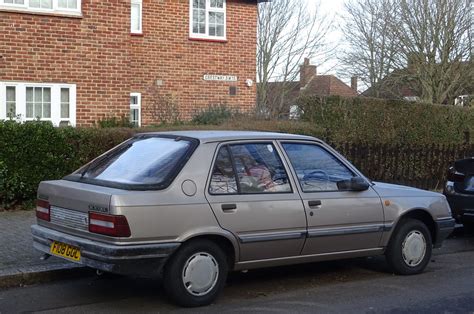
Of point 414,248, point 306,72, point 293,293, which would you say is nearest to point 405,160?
point 414,248

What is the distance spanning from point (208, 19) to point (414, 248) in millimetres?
12095

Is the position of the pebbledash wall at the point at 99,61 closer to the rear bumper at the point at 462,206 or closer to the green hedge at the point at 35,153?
the green hedge at the point at 35,153

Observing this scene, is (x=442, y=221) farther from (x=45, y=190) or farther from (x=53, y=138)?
(x=53, y=138)

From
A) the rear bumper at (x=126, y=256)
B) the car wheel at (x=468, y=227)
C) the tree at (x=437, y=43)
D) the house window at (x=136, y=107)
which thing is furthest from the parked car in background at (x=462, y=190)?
the tree at (x=437, y=43)

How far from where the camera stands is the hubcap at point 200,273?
18.8 feet

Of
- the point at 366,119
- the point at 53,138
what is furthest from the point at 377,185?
the point at 366,119

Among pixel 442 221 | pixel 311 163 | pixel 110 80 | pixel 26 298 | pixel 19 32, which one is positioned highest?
pixel 19 32

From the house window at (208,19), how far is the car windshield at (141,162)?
11.8m

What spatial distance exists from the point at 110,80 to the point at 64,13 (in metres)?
1.73

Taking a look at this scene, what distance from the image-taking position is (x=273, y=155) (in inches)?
255

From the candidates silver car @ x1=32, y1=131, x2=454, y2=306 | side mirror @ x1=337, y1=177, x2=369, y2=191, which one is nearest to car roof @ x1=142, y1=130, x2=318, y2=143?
silver car @ x1=32, y1=131, x2=454, y2=306

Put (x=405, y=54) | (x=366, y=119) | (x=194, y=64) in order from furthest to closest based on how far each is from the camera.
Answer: (x=405, y=54), (x=194, y=64), (x=366, y=119)

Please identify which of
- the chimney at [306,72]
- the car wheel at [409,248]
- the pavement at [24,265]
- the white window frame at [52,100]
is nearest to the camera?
the pavement at [24,265]

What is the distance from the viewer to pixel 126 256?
17.7ft
